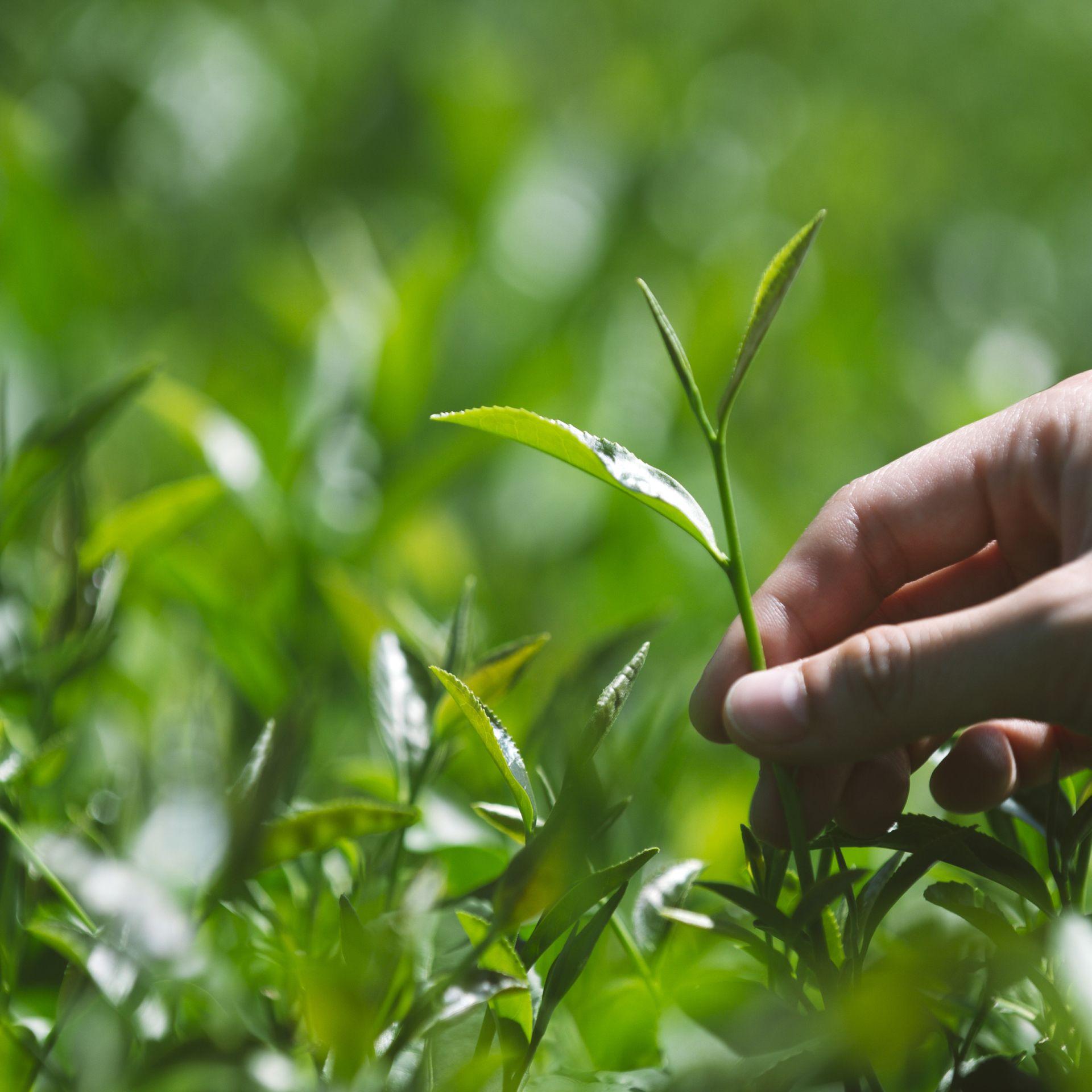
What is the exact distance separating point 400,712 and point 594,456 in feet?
0.51

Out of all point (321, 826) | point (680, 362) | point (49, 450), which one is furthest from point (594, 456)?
point (49, 450)

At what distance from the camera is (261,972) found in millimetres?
423

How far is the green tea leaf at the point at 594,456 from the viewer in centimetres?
35

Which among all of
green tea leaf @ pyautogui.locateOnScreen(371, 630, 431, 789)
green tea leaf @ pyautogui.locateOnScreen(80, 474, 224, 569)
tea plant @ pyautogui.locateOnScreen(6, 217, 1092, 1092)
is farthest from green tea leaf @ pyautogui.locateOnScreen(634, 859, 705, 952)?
green tea leaf @ pyautogui.locateOnScreen(80, 474, 224, 569)

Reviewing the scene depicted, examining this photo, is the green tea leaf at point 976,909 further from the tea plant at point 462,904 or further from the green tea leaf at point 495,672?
the green tea leaf at point 495,672

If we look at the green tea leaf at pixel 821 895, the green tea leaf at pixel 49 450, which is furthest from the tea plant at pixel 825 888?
the green tea leaf at pixel 49 450

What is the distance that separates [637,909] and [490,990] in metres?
0.11

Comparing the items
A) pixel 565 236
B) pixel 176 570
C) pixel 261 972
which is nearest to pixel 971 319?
pixel 565 236

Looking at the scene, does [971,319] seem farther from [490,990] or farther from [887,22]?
[490,990]

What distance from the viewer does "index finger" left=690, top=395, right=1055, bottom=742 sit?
0.49m

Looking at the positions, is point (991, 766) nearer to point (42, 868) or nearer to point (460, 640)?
point (460, 640)

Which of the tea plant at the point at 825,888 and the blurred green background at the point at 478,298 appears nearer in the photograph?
the tea plant at the point at 825,888

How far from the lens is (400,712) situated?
1.45 feet

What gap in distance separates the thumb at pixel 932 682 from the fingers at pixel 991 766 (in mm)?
73
